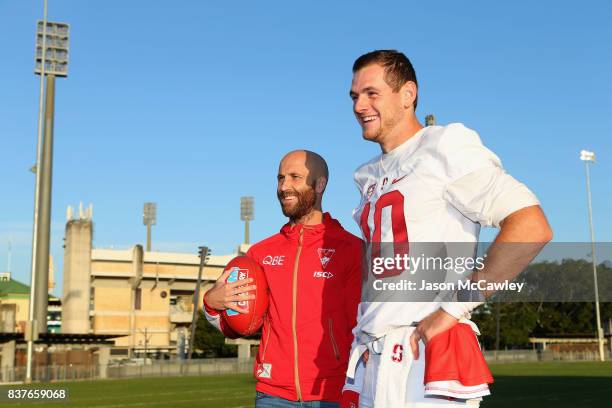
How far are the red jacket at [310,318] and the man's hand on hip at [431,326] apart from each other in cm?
155

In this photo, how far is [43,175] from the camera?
54.6m

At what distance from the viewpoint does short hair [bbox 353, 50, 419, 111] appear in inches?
136

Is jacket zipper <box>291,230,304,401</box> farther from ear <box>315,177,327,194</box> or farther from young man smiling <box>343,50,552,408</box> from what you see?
young man smiling <box>343,50,552,408</box>

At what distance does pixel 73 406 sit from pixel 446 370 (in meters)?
22.8

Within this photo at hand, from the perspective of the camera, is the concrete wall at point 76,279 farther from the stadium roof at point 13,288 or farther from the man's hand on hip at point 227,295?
the man's hand on hip at point 227,295

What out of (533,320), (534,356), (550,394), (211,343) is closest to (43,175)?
(211,343)

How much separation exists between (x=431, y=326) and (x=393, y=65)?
114 cm

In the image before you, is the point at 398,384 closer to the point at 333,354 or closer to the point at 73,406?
the point at 333,354

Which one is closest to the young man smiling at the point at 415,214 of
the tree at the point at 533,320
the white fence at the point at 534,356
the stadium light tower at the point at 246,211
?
the white fence at the point at 534,356

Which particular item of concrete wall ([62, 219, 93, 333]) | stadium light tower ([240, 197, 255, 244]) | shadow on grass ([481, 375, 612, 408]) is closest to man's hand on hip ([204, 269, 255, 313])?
shadow on grass ([481, 375, 612, 408])

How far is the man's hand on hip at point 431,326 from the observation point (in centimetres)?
300

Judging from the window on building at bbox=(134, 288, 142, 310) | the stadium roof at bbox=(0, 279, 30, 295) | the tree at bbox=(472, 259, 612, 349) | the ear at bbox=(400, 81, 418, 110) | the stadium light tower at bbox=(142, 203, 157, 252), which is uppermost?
the stadium light tower at bbox=(142, 203, 157, 252)

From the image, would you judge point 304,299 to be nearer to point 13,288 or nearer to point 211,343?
point 211,343

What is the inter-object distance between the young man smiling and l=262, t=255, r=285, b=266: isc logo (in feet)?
4.29
